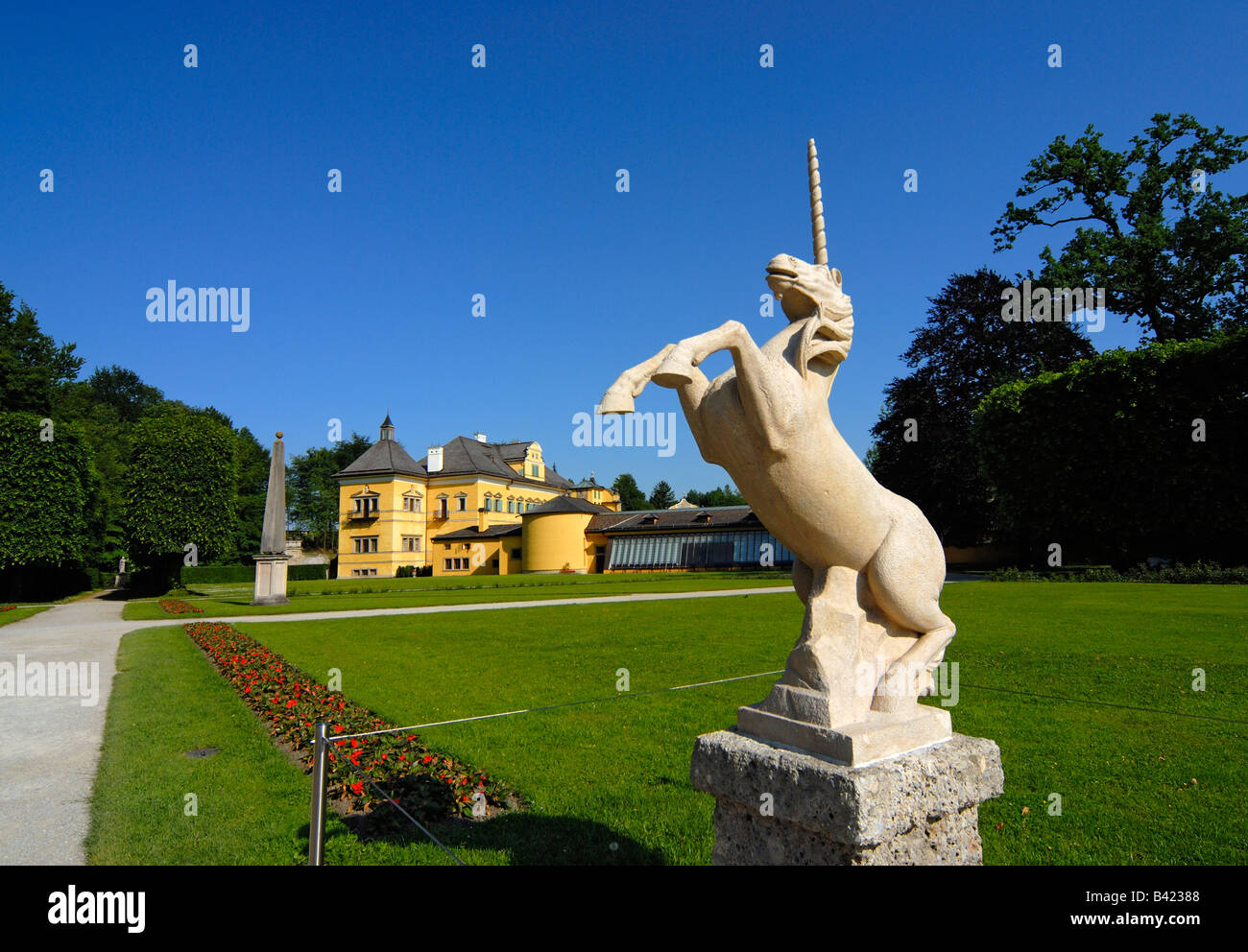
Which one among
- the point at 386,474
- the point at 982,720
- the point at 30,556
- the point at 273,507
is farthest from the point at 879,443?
the point at 30,556

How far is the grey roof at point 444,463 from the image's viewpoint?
5728cm

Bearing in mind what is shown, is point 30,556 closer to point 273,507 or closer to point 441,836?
point 273,507

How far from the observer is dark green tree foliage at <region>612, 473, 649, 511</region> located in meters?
106

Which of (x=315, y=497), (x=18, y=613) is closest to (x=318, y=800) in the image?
(x=18, y=613)

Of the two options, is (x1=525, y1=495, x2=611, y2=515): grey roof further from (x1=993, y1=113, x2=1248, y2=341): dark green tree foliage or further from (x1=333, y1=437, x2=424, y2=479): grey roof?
(x1=993, y1=113, x2=1248, y2=341): dark green tree foliage

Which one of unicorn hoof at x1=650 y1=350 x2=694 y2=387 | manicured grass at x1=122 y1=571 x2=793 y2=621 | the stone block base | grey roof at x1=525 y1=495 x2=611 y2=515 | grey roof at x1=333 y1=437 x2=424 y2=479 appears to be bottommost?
manicured grass at x1=122 y1=571 x2=793 y2=621

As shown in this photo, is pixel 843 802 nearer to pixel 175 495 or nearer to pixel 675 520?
pixel 175 495

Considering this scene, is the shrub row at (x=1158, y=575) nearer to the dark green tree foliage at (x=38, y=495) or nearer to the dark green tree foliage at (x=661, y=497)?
the dark green tree foliage at (x=38, y=495)

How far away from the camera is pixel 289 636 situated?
16.1 m

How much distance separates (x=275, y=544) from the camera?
24.8m

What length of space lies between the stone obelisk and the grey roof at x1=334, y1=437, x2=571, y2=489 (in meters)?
31.3

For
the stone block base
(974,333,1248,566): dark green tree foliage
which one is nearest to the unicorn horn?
the stone block base

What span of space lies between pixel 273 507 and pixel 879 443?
102ft

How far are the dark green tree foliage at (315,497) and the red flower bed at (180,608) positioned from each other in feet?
168
